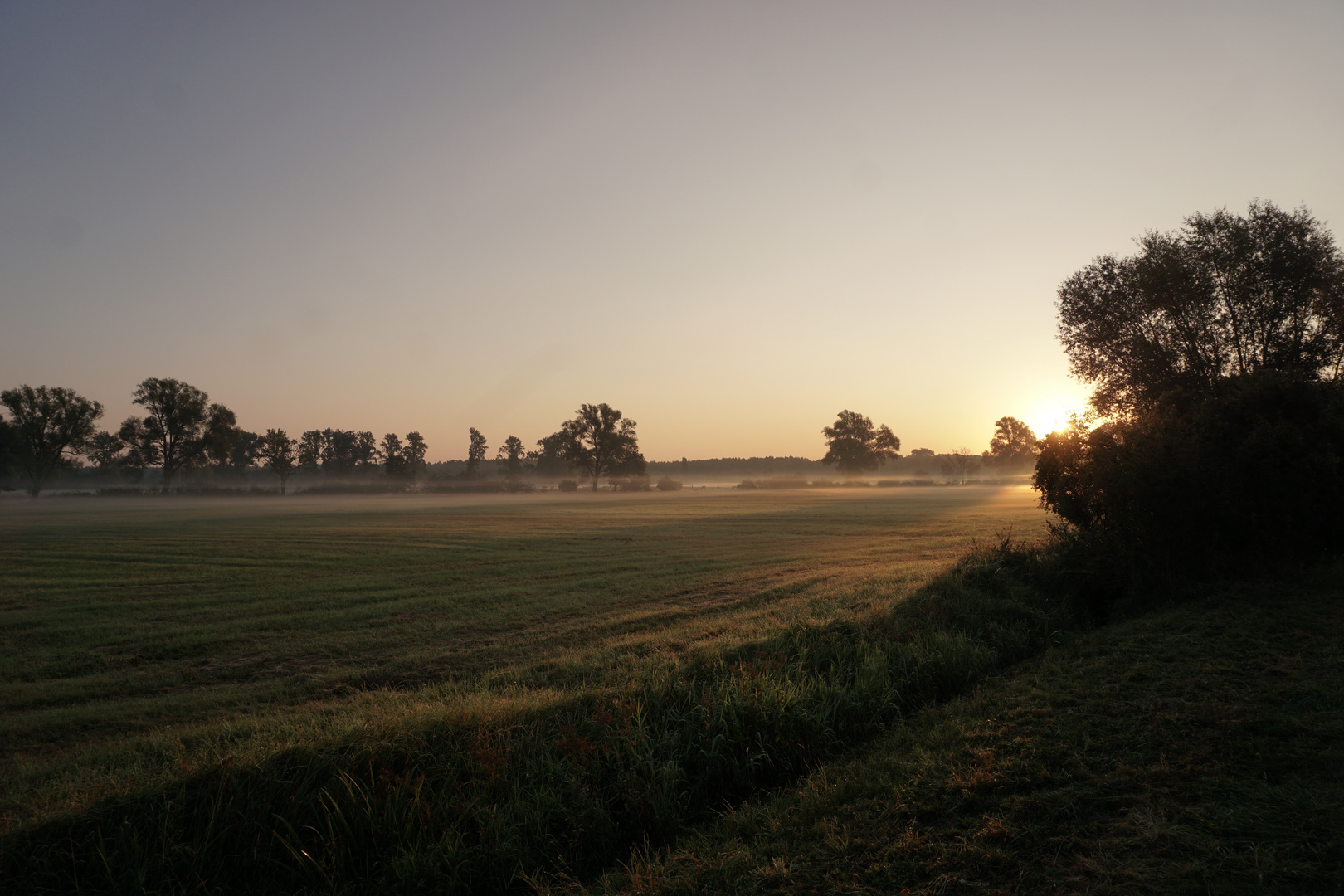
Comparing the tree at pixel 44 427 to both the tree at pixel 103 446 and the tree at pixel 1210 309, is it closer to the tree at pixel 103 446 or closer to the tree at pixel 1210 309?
the tree at pixel 103 446

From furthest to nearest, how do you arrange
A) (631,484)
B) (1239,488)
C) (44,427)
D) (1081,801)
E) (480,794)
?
(631,484) → (44,427) → (1239,488) → (480,794) → (1081,801)

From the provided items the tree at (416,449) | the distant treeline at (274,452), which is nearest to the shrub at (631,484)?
the distant treeline at (274,452)

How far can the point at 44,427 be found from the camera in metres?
90.3

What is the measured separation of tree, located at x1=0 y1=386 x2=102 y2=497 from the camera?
88.3m

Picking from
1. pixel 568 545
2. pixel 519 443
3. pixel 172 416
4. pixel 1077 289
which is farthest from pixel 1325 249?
pixel 519 443

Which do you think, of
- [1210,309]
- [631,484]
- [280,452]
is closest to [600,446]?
[631,484]

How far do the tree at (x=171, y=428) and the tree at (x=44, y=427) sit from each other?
16.7 ft

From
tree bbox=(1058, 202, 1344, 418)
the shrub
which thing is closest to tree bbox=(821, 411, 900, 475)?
the shrub

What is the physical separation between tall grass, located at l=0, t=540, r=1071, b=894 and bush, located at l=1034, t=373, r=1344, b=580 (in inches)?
287

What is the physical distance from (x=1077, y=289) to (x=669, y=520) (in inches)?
1009

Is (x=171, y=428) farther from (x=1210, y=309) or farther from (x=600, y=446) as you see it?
(x=1210, y=309)

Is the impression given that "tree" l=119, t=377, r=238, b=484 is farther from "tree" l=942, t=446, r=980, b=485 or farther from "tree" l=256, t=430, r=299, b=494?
"tree" l=942, t=446, r=980, b=485

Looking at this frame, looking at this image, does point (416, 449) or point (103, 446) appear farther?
point (416, 449)

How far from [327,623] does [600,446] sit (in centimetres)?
10885
